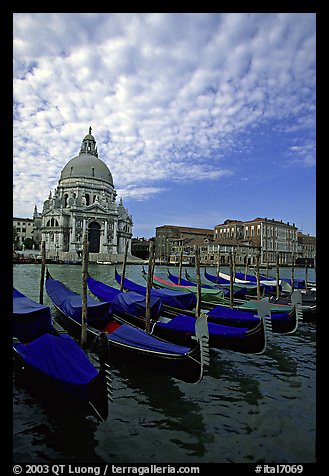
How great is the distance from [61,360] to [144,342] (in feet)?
4.13

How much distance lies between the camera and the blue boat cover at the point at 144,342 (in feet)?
13.9

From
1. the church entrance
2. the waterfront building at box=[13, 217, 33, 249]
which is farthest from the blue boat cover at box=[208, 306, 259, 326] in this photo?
the waterfront building at box=[13, 217, 33, 249]

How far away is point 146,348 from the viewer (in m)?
4.44

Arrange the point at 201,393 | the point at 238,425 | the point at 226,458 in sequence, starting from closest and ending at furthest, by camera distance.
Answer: the point at 226,458 → the point at 238,425 → the point at 201,393

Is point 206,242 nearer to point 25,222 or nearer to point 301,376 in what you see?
point 25,222

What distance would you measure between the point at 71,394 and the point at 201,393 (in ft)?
5.97

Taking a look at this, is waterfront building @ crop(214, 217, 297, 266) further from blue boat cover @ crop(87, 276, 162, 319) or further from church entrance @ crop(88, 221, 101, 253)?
blue boat cover @ crop(87, 276, 162, 319)

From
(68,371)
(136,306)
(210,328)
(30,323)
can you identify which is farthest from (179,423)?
(136,306)

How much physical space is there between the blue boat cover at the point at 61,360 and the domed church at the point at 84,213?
125 feet

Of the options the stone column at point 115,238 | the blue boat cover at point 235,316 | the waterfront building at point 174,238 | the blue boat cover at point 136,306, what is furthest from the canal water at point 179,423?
the waterfront building at point 174,238

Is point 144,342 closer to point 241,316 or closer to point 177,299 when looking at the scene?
point 241,316
